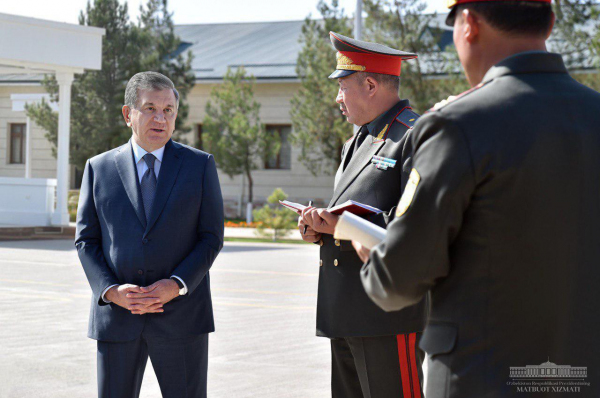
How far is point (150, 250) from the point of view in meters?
3.91

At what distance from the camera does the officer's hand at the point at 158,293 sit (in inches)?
150

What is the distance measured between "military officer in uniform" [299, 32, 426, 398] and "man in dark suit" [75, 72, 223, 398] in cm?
53

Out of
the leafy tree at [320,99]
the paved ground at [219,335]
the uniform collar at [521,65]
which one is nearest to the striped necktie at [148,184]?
the uniform collar at [521,65]

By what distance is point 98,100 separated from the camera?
30.3 meters

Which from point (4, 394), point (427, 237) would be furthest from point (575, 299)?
point (4, 394)

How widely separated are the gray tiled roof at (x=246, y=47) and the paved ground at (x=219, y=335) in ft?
64.9

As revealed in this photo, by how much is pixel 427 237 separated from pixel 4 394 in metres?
4.70

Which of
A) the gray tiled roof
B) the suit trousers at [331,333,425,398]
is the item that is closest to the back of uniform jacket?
the suit trousers at [331,333,425,398]

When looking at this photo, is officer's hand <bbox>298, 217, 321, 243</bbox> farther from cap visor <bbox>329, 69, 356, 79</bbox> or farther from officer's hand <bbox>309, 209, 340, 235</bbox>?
cap visor <bbox>329, 69, 356, 79</bbox>

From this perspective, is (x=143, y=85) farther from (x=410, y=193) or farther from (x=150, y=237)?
(x=410, y=193)

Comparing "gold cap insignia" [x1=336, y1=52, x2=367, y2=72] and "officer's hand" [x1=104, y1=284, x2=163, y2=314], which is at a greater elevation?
"gold cap insignia" [x1=336, y1=52, x2=367, y2=72]

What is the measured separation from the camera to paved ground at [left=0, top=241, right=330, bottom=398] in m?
6.38

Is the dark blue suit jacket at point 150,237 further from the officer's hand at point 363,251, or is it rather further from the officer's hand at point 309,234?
the officer's hand at point 363,251

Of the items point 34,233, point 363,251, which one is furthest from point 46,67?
point 363,251
